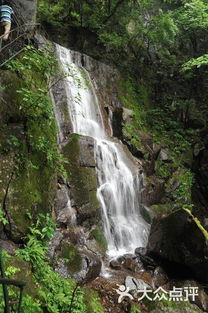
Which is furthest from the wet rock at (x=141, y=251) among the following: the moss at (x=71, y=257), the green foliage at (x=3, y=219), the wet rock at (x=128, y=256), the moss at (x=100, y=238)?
the green foliage at (x=3, y=219)

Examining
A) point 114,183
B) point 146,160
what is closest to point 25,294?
point 114,183

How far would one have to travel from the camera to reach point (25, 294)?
152 inches

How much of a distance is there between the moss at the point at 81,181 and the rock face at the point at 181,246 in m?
1.89

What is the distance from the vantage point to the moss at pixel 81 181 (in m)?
7.88

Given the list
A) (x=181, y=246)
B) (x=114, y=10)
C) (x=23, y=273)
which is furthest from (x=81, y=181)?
(x=114, y=10)

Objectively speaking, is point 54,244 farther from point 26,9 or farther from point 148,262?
point 26,9

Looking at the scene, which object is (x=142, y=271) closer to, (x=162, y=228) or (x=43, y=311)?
(x=162, y=228)

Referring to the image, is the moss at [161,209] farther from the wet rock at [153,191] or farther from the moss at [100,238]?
the moss at [100,238]

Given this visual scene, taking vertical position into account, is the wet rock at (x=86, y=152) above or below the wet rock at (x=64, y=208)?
above

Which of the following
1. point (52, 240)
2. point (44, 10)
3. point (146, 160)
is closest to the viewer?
point (52, 240)

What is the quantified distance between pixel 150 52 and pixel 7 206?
1555cm

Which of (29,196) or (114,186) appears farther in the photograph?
(114,186)

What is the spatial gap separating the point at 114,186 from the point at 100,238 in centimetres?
224

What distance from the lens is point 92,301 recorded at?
16.7ft
